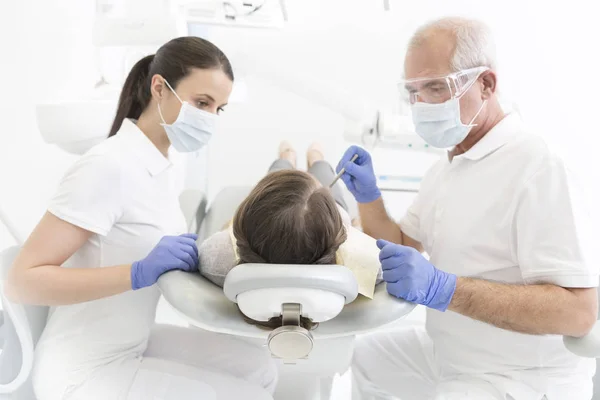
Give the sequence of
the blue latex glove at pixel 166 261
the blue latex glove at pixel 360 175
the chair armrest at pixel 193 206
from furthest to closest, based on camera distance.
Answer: the chair armrest at pixel 193 206 < the blue latex glove at pixel 360 175 < the blue latex glove at pixel 166 261

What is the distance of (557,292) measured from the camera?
1.21 meters

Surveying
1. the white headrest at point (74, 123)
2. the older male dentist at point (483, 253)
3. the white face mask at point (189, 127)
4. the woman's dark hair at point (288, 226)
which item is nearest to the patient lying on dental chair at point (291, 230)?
the woman's dark hair at point (288, 226)

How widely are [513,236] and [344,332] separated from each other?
572mm

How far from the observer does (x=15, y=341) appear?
1.33 m

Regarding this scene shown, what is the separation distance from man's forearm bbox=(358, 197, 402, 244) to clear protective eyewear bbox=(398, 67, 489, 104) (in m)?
0.39

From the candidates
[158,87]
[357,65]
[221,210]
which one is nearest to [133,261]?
[158,87]

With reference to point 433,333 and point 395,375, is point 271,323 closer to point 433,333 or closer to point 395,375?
point 433,333

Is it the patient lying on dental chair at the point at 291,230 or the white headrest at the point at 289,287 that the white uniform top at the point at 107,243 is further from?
the white headrest at the point at 289,287

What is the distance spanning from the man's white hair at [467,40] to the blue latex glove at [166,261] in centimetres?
85

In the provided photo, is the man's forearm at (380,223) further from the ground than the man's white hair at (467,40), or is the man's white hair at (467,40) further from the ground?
the man's white hair at (467,40)

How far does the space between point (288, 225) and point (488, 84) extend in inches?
32.4

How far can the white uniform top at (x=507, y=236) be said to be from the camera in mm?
1238

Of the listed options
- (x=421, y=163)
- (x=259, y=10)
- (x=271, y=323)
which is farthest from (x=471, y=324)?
(x=421, y=163)

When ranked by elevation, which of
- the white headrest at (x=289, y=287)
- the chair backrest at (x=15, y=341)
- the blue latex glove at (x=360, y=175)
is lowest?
the chair backrest at (x=15, y=341)
